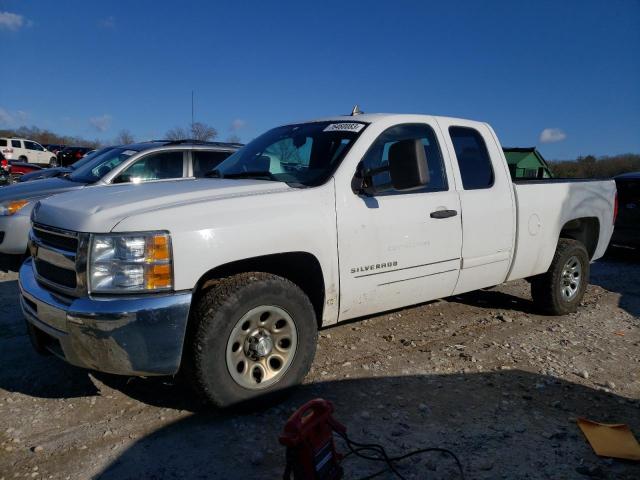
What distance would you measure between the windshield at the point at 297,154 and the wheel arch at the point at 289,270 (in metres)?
0.53

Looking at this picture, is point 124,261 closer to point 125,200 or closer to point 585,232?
point 125,200

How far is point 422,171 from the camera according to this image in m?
3.18

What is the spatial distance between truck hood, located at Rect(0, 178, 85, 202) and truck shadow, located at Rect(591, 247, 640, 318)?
23.2 ft

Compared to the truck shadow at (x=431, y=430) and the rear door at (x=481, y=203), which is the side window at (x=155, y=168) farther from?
the rear door at (x=481, y=203)

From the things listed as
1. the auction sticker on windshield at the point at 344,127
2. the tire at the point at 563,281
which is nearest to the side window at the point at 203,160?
the auction sticker on windshield at the point at 344,127

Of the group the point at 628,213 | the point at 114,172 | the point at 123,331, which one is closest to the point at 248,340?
the point at 123,331

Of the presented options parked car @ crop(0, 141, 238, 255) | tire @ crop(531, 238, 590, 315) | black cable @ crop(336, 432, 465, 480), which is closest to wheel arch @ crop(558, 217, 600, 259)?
tire @ crop(531, 238, 590, 315)

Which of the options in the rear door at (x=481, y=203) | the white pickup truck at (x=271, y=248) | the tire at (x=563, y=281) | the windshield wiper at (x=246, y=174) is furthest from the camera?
the tire at (x=563, y=281)

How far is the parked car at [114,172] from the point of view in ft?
19.3

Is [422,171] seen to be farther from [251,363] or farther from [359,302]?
[251,363]

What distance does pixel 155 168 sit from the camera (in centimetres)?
658

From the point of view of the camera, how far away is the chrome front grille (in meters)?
2.61

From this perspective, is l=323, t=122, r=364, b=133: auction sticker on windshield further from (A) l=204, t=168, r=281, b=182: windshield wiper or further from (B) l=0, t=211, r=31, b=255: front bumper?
(B) l=0, t=211, r=31, b=255: front bumper

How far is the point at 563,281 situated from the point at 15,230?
6.35 m
